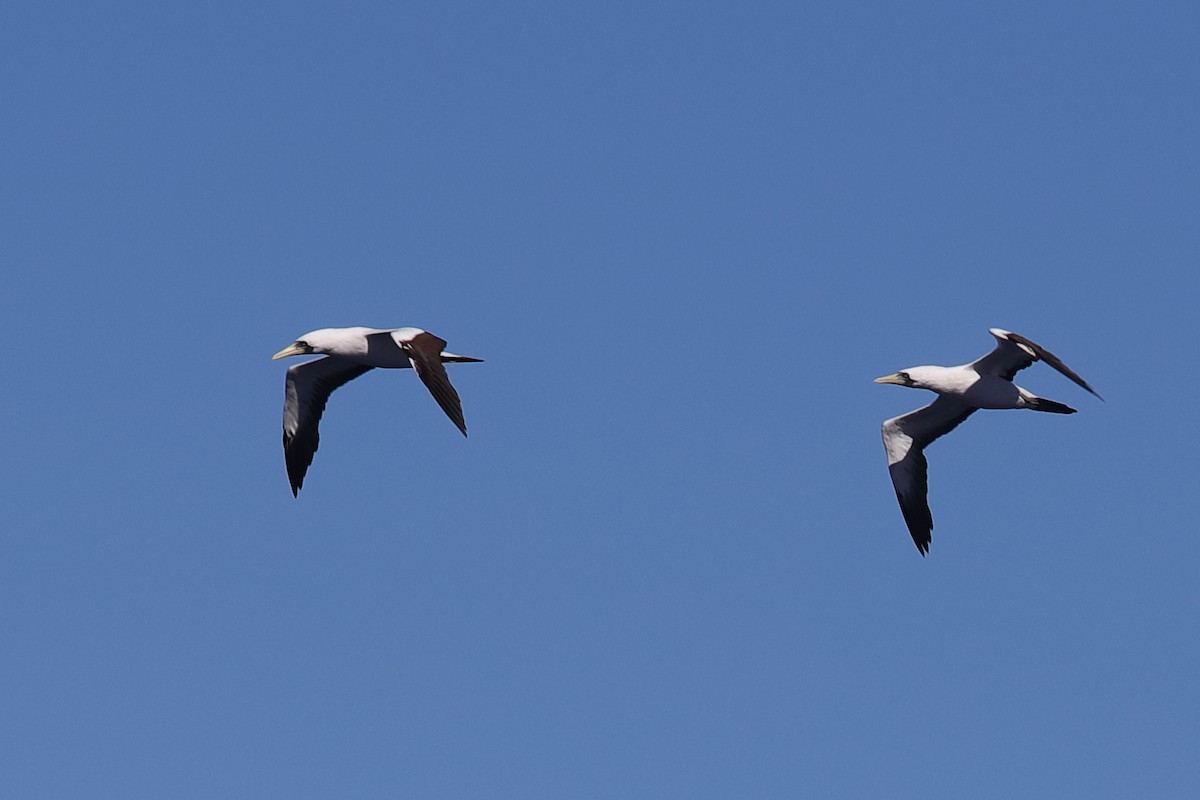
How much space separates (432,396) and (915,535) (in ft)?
40.4

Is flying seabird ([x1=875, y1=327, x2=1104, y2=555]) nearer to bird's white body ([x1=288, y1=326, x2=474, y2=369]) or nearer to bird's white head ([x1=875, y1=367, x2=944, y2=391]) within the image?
bird's white head ([x1=875, y1=367, x2=944, y2=391])

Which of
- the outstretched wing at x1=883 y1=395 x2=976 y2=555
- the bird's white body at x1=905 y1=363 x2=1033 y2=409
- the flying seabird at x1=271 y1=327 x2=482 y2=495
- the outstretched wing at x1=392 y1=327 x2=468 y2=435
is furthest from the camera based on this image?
the outstretched wing at x1=883 y1=395 x2=976 y2=555

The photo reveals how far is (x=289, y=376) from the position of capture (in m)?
34.0

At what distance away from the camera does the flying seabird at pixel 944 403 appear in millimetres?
30156

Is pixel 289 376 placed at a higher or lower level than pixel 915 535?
higher

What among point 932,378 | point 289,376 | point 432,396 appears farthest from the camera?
point 289,376

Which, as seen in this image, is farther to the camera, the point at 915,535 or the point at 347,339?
the point at 915,535

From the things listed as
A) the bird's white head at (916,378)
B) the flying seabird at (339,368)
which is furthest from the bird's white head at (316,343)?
the bird's white head at (916,378)

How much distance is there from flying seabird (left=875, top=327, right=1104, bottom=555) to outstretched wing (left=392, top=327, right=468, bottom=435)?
363 inches

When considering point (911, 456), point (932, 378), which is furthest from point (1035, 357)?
point (911, 456)

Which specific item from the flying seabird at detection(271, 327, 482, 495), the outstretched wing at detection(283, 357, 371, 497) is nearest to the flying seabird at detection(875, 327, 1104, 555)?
the flying seabird at detection(271, 327, 482, 495)

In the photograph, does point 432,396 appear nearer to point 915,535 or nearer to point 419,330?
point 419,330

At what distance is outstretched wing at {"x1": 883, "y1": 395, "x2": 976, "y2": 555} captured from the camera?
33844 mm

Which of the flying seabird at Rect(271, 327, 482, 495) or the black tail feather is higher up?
the flying seabird at Rect(271, 327, 482, 495)
